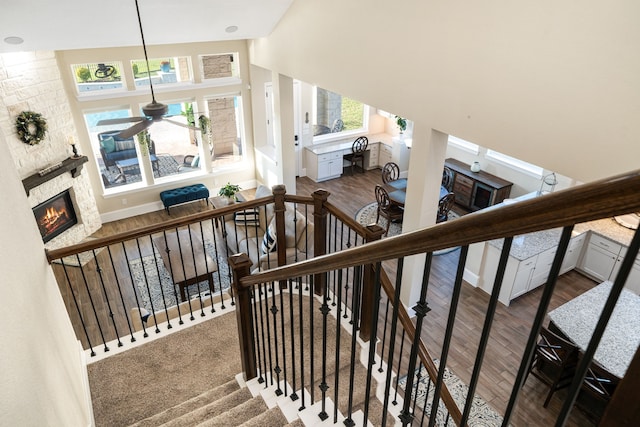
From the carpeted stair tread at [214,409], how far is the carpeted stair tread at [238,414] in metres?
0.04

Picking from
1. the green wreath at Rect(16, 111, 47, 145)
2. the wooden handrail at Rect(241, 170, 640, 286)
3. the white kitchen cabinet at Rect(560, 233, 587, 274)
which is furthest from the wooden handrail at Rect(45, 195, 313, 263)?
the white kitchen cabinet at Rect(560, 233, 587, 274)

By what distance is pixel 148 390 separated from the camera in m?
3.26

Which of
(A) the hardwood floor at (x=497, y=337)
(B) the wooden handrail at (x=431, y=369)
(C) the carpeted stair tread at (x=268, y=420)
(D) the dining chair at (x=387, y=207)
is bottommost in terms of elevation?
(A) the hardwood floor at (x=497, y=337)

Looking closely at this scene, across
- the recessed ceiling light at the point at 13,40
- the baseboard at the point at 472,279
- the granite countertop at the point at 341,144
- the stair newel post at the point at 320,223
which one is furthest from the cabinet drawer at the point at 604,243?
the recessed ceiling light at the point at 13,40

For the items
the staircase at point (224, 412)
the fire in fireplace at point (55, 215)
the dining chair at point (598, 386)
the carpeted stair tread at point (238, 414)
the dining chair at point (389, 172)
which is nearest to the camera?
the staircase at point (224, 412)

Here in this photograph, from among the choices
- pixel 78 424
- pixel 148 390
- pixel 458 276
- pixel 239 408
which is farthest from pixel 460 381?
pixel 458 276

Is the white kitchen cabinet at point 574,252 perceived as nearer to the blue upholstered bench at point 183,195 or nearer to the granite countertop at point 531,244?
the granite countertop at point 531,244

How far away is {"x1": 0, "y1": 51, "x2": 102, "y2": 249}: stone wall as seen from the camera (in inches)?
253

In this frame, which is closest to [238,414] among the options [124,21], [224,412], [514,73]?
[224,412]

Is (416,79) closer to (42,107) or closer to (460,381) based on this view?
(460,381)

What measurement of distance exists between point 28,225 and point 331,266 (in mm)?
2295

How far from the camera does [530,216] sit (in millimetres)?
792

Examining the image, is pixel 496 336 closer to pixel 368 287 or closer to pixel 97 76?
pixel 368 287

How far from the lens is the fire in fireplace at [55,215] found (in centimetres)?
717
